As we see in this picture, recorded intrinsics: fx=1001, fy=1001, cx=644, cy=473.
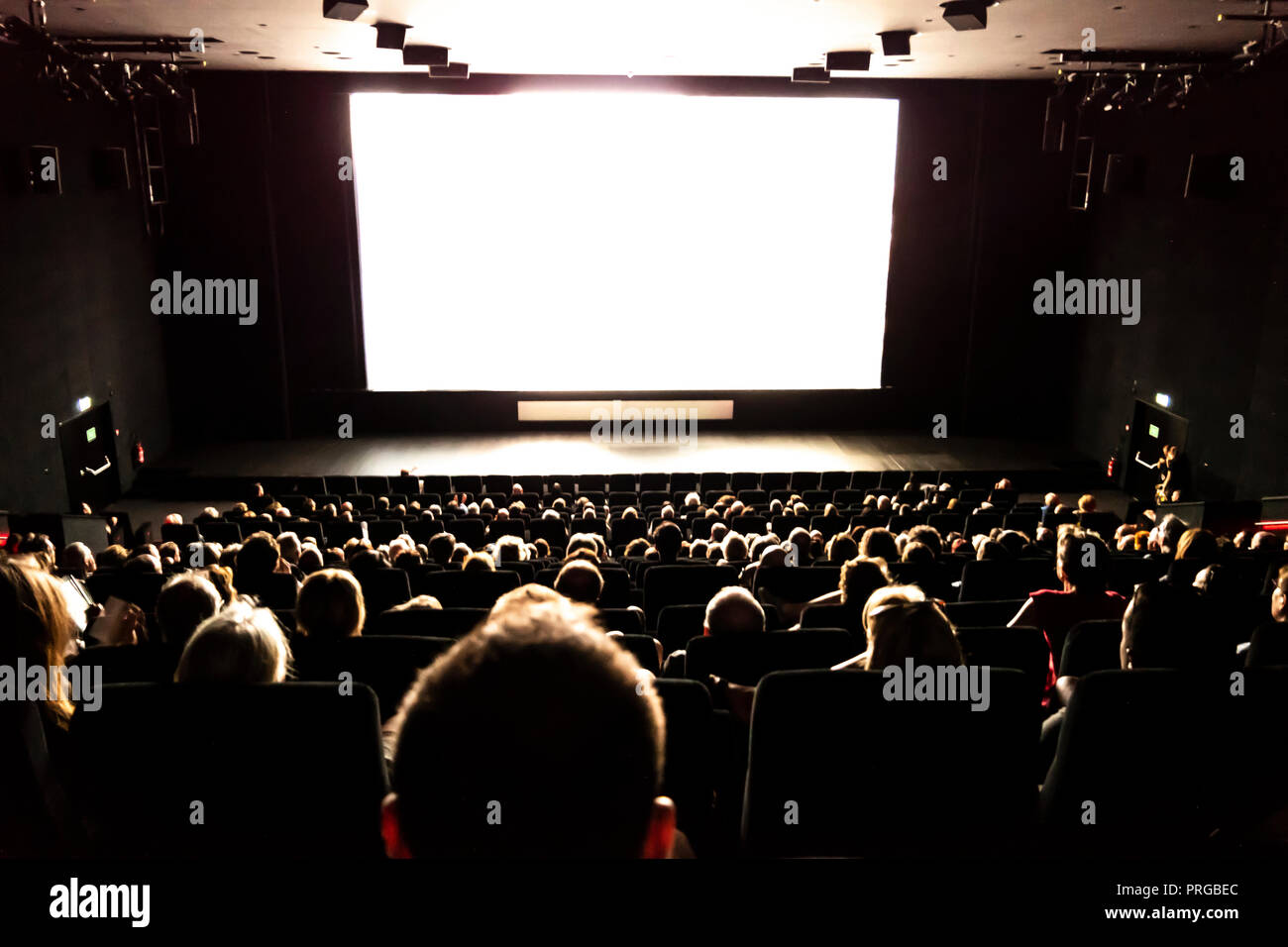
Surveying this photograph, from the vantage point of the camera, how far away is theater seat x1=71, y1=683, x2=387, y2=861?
2057 millimetres

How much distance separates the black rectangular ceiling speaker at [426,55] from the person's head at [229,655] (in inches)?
460

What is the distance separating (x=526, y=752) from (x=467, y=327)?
647 inches

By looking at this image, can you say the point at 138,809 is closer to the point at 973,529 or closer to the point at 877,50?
the point at 973,529

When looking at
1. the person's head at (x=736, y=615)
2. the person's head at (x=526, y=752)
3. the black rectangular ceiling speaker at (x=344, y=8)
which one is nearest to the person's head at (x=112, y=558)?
the black rectangular ceiling speaker at (x=344, y=8)

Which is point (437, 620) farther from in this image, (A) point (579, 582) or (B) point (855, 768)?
(B) point (855, 768)

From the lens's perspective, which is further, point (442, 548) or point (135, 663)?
point (442, 548)

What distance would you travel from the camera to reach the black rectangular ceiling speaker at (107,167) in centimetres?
1326

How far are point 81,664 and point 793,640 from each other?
247cm

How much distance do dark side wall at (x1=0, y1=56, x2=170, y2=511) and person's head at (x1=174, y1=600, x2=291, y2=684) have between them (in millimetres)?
10378

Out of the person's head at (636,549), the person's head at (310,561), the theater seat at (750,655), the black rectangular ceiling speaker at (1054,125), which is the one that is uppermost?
the black rectangular ceiling speaker at (1054,125)

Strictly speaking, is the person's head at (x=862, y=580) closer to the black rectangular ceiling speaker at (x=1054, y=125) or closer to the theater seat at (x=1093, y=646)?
the theater seat at (x=1093, y=646)

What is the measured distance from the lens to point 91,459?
1353 cm

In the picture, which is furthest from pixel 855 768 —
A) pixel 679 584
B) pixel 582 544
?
pixel 582 544

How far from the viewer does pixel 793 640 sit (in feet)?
12.5
